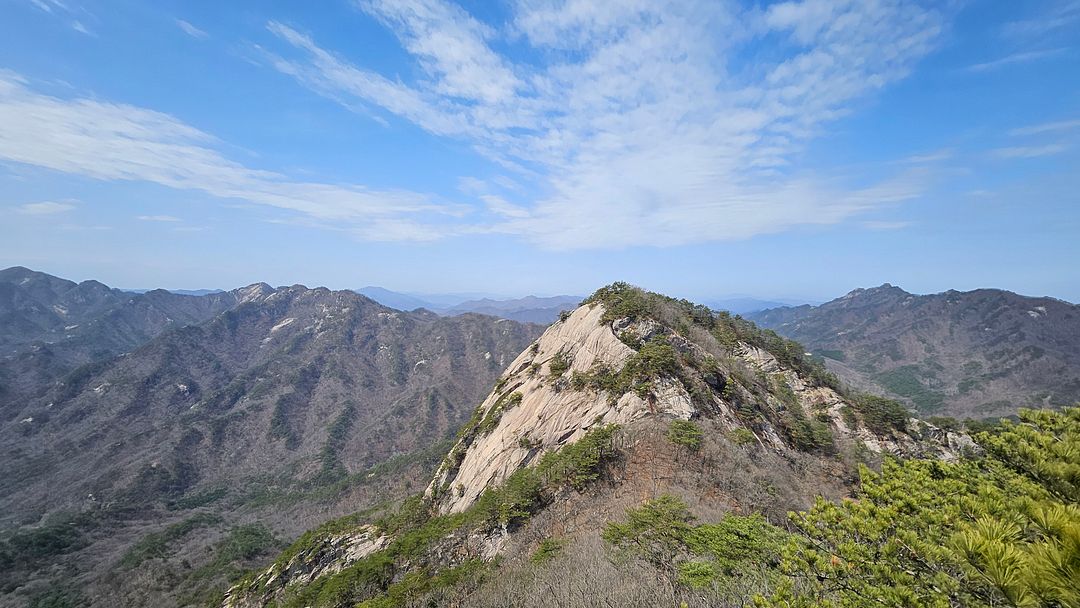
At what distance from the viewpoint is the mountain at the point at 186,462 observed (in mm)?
74750

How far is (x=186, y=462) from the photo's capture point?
126 meters

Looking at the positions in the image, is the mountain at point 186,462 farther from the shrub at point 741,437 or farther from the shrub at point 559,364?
the shrub at point 741,437

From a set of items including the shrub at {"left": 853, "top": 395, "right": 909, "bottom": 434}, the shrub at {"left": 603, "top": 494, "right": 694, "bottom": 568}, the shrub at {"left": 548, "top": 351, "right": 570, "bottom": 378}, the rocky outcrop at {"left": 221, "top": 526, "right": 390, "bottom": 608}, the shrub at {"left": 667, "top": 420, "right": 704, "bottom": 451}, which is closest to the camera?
the shrub at {"left": 603, "top": 494, "right": 694, "bottom": 568}

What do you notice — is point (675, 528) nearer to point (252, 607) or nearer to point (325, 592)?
point (325, 592)

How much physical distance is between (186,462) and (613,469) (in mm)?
156330

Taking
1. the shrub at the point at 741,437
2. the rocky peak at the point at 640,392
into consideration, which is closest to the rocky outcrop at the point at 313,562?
the rocky peak at the point at 640,392

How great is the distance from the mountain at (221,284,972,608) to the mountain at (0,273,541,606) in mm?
52215

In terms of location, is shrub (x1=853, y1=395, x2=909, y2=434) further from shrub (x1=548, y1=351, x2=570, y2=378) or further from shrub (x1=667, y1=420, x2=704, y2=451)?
shrub (x1=548, y1=351, x2=570, y2=378)

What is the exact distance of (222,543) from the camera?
79875 mm

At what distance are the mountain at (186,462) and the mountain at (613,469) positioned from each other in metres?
52.2

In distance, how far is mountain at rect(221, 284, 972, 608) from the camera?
14.2 metres

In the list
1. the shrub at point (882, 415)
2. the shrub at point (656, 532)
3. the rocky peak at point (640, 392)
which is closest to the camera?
the shrub at point (656, 532)

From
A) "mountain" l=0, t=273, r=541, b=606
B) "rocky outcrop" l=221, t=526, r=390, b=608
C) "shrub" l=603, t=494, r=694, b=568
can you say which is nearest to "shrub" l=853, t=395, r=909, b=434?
"shrub" l=603, t=494, r=694, b=568

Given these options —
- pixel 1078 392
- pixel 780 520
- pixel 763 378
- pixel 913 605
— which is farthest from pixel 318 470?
pixel 1078 392
